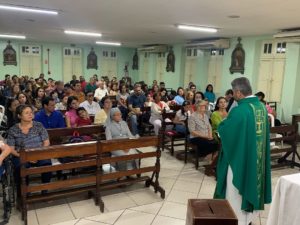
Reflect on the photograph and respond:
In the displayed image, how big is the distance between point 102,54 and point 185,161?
38.5ft

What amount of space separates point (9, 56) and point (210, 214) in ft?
47.8

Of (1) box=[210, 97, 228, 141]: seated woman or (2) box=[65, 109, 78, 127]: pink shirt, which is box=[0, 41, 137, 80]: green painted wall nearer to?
(2) box=[65, 109, 78, 127]: pink shirt

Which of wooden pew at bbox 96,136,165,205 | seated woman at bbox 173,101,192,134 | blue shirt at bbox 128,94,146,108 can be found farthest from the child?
blue shirt at bbox 128,94,146,108

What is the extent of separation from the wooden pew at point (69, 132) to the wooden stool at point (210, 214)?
321 centimetres

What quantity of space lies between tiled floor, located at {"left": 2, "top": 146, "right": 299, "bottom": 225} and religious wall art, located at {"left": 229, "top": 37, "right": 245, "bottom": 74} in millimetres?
5540

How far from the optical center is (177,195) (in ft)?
12.8

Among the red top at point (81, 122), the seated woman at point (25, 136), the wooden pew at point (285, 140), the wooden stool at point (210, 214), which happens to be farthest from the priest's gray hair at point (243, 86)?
the red top at point (81, 122)

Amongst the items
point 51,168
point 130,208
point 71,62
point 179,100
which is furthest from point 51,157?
point 71,62

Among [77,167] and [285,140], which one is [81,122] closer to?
[77,167]

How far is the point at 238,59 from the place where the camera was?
911 centimetres

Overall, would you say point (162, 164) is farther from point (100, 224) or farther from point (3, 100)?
point (3, 100)

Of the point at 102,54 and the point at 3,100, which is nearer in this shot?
the point at 3,100

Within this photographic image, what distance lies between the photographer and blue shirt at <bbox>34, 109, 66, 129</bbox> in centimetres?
443

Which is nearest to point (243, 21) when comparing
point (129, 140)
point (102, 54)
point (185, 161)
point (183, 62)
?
point (185, 161)
